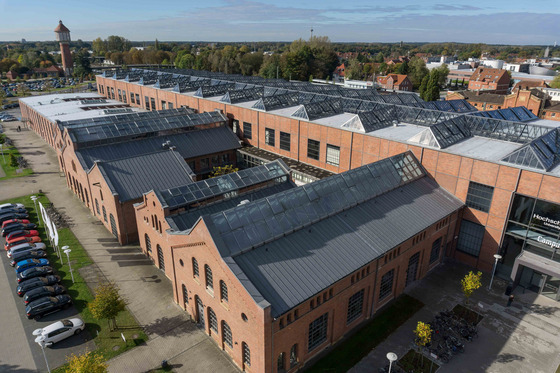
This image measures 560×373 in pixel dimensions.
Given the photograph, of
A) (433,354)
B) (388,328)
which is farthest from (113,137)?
(433,354)

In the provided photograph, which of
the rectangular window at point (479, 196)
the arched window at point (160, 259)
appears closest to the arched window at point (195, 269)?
the arched window at point (160, 259)

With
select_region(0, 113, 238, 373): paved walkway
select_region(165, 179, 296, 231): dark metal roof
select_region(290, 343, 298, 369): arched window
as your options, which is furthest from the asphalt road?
select_region(290, 343, 298, 369): arched window

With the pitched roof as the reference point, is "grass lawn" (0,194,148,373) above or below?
below

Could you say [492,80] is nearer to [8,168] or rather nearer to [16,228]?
[8,168]

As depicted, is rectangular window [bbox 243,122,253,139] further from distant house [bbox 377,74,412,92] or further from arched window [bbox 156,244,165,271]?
distant house [bbox 377,74,412,92]

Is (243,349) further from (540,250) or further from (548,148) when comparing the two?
(548,148)

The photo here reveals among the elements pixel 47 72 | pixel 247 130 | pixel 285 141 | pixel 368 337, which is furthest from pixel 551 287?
pixel 47 72
